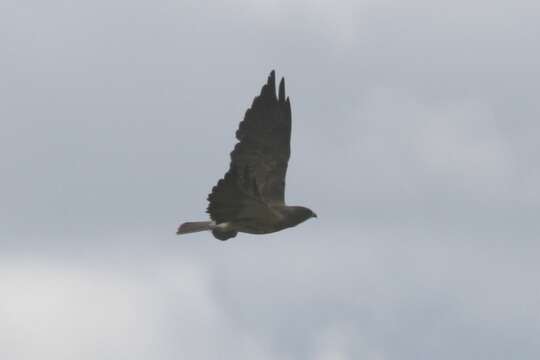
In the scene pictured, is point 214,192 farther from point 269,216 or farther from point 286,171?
point 286,171

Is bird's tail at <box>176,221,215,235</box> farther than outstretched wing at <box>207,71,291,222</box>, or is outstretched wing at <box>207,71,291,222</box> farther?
outstretched wing at <box>207,71,291,222</box>

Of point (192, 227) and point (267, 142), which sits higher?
point (267, 142)

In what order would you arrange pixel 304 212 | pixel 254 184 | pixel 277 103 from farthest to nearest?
pixel 277 103 < pixel 304 212 < pixel 254 184

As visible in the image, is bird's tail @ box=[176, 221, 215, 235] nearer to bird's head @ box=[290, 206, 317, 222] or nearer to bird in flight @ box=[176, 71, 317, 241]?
bird in flight @ box=[176, 71, 317, 241]

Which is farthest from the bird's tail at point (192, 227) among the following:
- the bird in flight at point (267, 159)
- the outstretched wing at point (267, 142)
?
the outstretched wing at point (267, 142)

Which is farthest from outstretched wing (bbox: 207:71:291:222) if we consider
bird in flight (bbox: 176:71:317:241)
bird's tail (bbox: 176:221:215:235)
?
bird's tail (bbox: 176:221:215:235)

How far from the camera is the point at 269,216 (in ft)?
56.8

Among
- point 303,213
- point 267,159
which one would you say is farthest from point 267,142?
point 303,213

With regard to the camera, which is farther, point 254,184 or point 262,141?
point 262,141

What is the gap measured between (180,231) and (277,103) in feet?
8.25

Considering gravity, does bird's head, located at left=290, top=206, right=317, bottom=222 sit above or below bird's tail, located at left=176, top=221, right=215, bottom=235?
above

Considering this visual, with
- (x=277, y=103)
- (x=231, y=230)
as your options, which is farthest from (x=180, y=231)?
(x=277, y=103)

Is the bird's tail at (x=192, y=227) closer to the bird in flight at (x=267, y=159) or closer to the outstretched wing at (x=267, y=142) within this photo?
the bird in flight at (x=267, y=159)

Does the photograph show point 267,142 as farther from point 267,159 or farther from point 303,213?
point 303,213
